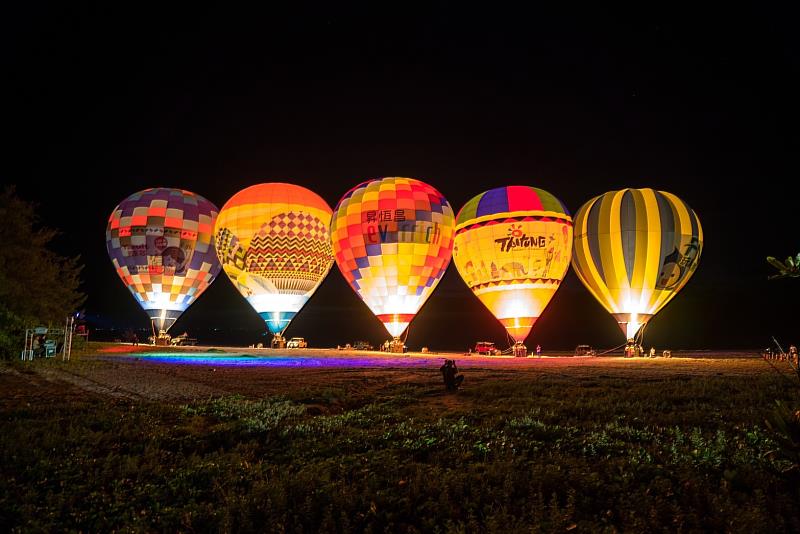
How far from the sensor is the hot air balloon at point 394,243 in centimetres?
3103

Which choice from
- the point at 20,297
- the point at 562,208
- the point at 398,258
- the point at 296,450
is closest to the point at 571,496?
the point at 296,450

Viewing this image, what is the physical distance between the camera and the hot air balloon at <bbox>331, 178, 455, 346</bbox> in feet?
102

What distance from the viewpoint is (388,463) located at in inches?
253

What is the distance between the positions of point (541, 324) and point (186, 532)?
96.5 m

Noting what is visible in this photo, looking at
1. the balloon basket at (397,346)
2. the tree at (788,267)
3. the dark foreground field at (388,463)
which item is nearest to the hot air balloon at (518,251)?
the balloon basket at (397,346)

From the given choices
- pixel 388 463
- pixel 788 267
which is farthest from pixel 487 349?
pixel 788 267

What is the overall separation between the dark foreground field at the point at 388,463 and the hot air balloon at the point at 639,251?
65.1ft

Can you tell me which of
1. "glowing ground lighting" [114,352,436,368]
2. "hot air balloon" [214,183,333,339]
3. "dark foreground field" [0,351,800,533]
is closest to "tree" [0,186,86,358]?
"glowing ground lighting" [114,352,436,368]

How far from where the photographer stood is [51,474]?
5.86m

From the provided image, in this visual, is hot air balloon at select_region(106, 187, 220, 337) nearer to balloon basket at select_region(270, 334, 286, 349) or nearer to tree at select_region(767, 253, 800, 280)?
balloon basket at select_region(270, 334, 286, 349)

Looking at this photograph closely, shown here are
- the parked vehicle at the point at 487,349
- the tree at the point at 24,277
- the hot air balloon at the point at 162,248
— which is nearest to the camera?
the tree at the point at 24,277

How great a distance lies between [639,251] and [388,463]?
27117 millimetres

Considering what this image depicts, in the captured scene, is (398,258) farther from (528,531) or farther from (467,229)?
(528,531)

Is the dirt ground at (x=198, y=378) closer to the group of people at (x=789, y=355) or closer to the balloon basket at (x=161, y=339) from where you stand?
the group of people at (x=789, y=355)
